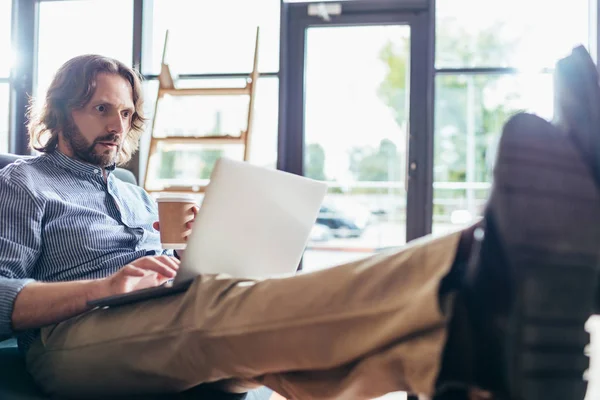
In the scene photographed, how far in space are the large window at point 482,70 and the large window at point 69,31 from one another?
6.39ft

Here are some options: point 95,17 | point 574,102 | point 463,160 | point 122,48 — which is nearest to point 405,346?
point 574,102

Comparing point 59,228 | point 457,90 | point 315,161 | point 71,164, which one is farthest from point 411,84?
point 59,228

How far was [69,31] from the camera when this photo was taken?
12.1 feet

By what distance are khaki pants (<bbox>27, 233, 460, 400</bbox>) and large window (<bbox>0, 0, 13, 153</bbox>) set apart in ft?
9.43

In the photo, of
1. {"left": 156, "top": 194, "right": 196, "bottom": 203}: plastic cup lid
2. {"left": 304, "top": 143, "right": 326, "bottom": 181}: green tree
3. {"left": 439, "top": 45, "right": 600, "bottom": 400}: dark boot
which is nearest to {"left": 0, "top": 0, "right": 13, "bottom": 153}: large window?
{"left": 304, "top": 143, "right": 326, "bottom": 181}: green tree

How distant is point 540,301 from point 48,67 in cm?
357

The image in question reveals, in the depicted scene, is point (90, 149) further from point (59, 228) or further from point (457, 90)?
point (457, 90)

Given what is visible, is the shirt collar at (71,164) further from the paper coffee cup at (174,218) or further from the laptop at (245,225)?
the laptop at (245,225)

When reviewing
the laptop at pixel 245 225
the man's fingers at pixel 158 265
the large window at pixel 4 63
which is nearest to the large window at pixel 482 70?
the laptop at pixel 245 225

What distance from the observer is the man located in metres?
0.79

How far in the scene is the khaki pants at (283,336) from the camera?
88 cm

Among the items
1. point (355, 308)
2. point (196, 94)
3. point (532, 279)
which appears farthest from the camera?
point (196, 94)

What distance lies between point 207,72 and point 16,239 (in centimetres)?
234

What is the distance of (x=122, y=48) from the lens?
356 cm
